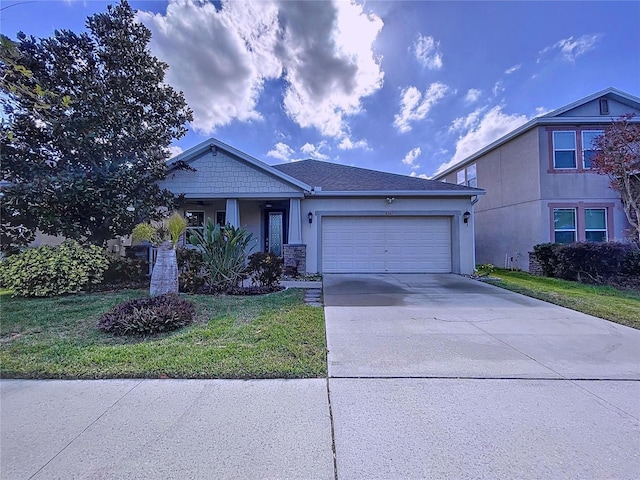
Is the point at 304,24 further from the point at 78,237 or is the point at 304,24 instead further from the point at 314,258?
the point at 78,237

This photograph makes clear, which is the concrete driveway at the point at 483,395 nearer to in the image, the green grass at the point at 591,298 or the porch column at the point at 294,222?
the green grass at the point at 591,298

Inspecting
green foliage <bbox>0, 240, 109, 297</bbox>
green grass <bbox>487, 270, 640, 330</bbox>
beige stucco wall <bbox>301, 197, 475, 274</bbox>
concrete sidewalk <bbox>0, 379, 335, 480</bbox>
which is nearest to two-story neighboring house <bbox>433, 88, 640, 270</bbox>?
green grass <bbox>487, 270, 640, 330</bbox>

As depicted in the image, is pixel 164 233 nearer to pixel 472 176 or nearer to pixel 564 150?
pixel 564 150

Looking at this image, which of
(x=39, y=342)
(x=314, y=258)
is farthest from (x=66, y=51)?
(x=314, y=258)

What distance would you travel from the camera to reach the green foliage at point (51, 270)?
742 centimetres

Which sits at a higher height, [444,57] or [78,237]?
[444,57]

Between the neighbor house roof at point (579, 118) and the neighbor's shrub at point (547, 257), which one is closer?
the neighbor's shrub at point (547, 257)

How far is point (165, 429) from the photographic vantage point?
2473 millimetres

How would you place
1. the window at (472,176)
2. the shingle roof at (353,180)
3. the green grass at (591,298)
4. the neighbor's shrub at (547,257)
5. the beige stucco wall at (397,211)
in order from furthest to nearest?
the window at (472,176), the shingle roof at (353,180), the beige stucco wall at (397,211), the neighbor's shrub at (547,257), the green grass at (591,298)

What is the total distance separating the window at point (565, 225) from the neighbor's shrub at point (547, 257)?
135cm

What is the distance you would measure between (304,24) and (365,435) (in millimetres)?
12099

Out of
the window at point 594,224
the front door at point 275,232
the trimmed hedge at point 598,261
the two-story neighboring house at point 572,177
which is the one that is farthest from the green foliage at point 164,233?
the window at point 594,224

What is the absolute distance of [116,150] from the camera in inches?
376

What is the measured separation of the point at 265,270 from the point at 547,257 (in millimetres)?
10755
